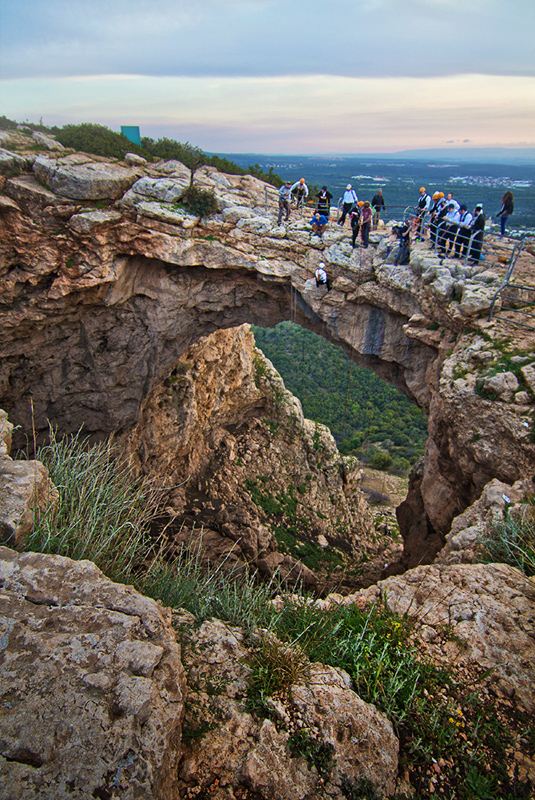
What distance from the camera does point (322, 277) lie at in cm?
1341

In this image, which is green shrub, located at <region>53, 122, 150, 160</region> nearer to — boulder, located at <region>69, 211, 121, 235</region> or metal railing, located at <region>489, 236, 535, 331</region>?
boulder, located at <region>69, 211, 121, 235</region>

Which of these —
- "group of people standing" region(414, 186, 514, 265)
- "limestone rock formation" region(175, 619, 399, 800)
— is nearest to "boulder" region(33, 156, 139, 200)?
"group of people standing" region(414, 186, 514, 265)

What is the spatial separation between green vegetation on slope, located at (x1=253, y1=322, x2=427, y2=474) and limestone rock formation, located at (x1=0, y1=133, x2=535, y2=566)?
21.0 metres

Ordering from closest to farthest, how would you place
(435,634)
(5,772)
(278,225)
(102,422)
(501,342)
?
(5,772), (435,634), (501,342), (278,225), (102,422)

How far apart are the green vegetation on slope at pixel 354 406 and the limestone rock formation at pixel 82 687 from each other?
105 feet

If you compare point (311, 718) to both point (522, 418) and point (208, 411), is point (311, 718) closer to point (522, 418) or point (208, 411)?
point (522, 418)

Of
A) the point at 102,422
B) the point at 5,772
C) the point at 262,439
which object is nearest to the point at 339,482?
the point at 262,439

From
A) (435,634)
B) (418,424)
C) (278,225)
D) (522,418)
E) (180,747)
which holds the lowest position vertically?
(418,424)

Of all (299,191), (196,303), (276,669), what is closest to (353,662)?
(276,669)

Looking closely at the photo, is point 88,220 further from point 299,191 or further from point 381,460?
point 381,460

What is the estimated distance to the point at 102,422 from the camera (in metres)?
17.3

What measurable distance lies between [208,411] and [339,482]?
745cm

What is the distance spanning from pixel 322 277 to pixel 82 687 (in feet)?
41.0

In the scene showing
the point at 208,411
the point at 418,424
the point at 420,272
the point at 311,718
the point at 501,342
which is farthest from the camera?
the point at 418,424
